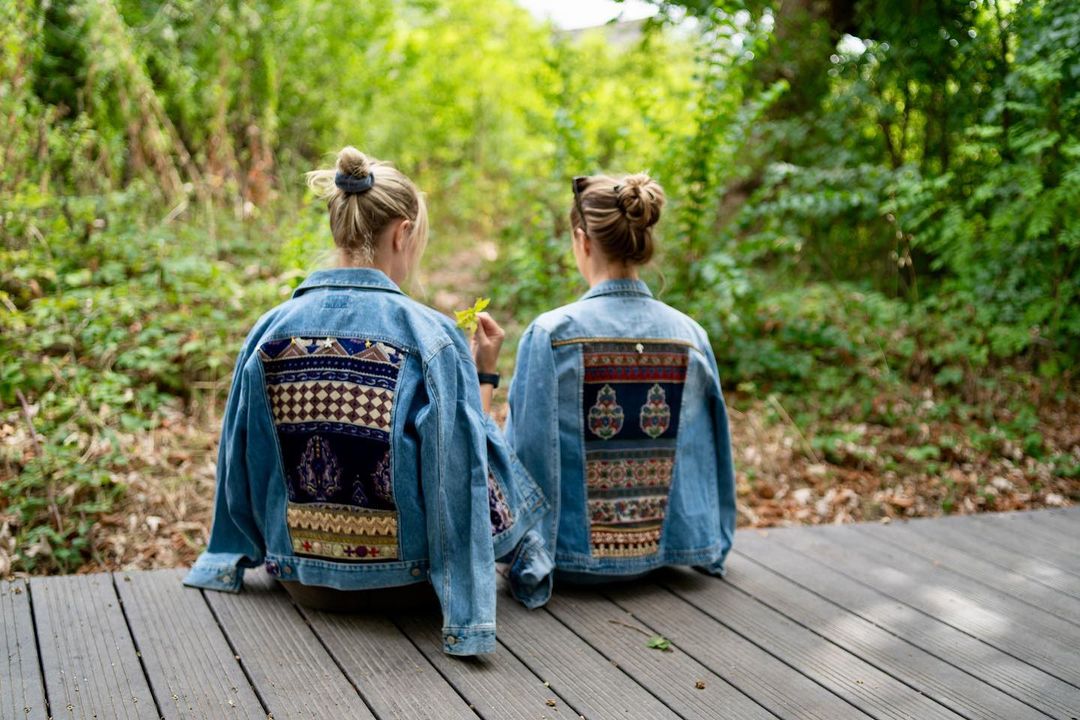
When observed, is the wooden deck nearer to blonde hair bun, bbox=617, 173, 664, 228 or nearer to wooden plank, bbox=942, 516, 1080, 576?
wooden plank, bbox=942, 516, 1080, 576

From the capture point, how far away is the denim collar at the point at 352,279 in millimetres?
2381

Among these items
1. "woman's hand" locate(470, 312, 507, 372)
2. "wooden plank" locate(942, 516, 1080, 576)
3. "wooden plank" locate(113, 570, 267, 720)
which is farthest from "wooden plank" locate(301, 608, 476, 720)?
"wooden plank" locate(942, 516, 1080, 576)

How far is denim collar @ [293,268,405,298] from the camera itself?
7.81 feet

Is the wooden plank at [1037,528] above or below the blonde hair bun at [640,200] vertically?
below

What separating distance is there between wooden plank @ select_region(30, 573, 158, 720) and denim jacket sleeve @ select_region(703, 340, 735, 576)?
5.44ft

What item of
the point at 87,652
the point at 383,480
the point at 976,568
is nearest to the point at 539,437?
the point at 383,480

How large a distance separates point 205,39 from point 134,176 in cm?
101

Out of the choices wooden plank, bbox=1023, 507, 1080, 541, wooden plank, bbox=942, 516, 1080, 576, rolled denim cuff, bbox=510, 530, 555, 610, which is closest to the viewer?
rolled denim cuff, bbox=510, 530, 555, 610

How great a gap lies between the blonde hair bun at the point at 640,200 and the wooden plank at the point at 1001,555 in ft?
5.40

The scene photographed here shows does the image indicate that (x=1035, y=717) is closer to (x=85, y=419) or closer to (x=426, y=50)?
(x=85, y=419)

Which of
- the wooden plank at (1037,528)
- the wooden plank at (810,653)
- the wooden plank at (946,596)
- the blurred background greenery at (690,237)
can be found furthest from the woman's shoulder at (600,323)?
the wooden plank at (1037,528)

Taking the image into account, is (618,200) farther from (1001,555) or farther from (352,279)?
(1001,555)

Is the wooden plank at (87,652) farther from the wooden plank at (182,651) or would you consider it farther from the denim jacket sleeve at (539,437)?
the denim jacket sleeve at (539,437)

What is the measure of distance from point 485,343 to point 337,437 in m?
0.51
